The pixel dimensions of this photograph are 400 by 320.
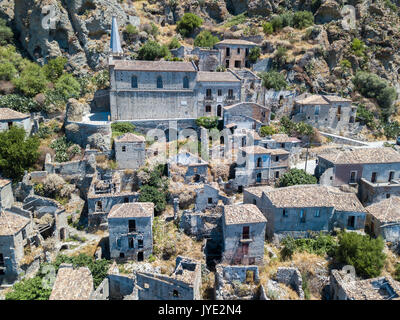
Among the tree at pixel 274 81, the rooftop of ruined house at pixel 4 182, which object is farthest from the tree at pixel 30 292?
the tree at pixel 274 81

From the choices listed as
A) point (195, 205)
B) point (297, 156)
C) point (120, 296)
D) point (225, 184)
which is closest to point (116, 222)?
point (120, 296)

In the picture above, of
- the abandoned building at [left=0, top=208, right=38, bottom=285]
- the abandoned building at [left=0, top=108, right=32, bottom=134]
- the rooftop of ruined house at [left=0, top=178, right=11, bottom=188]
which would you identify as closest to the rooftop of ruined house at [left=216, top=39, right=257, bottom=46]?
the abandoned building at [left=0, top=108, right=32, bottom=134]

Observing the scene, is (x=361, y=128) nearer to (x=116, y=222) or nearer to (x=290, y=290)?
(x=290, y=290)

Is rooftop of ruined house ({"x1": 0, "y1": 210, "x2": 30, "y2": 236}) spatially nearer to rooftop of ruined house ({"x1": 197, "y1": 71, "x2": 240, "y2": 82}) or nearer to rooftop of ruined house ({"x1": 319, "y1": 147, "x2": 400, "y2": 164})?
rooftop of ruined house ({"x1": 197, "y1": 71, "x2": 240, "y2": 82})

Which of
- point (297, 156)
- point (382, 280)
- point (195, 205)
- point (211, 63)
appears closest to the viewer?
point (382, 280)

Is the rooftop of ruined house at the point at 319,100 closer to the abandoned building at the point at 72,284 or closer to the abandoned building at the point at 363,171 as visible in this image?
the abandoned building at the point at 363,171

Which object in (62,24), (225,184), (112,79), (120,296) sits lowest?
(120,296)
